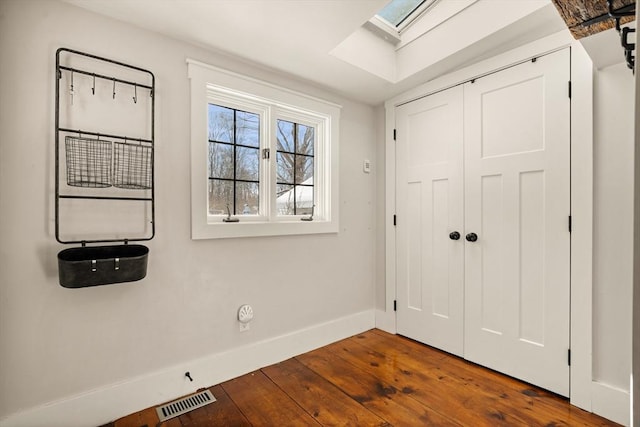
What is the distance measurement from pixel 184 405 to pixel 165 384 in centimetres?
17

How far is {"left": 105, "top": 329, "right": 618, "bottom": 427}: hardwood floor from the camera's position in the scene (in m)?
1.73

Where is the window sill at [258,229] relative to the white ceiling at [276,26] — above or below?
below

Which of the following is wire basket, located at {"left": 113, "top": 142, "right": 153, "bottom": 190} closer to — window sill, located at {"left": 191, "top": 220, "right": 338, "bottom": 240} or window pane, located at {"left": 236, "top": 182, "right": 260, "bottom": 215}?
window sill, located at {"left": 191, "top": 220, "right": 338, "bottom": 240}

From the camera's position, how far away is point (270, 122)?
8.11 feet

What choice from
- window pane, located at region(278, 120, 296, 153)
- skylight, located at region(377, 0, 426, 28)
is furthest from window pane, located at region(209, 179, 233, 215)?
skylight, located at region(377, 0, 426, 28)

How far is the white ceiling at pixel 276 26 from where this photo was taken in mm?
1705

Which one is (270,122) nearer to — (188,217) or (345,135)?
(345,135)

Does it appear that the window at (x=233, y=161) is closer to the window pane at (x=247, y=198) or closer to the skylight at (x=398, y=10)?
the window pane at (x=247, y=198)

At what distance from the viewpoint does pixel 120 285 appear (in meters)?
1.80

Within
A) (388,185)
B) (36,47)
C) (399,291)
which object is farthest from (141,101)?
(399,291)

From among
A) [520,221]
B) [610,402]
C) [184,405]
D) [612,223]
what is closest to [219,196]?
[184,405]

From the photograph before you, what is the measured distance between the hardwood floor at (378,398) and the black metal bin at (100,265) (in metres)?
0.81

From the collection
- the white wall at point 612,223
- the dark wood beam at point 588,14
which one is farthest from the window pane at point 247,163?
the white wall at point 612,223

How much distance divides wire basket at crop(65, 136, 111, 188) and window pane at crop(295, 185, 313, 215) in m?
1.38
